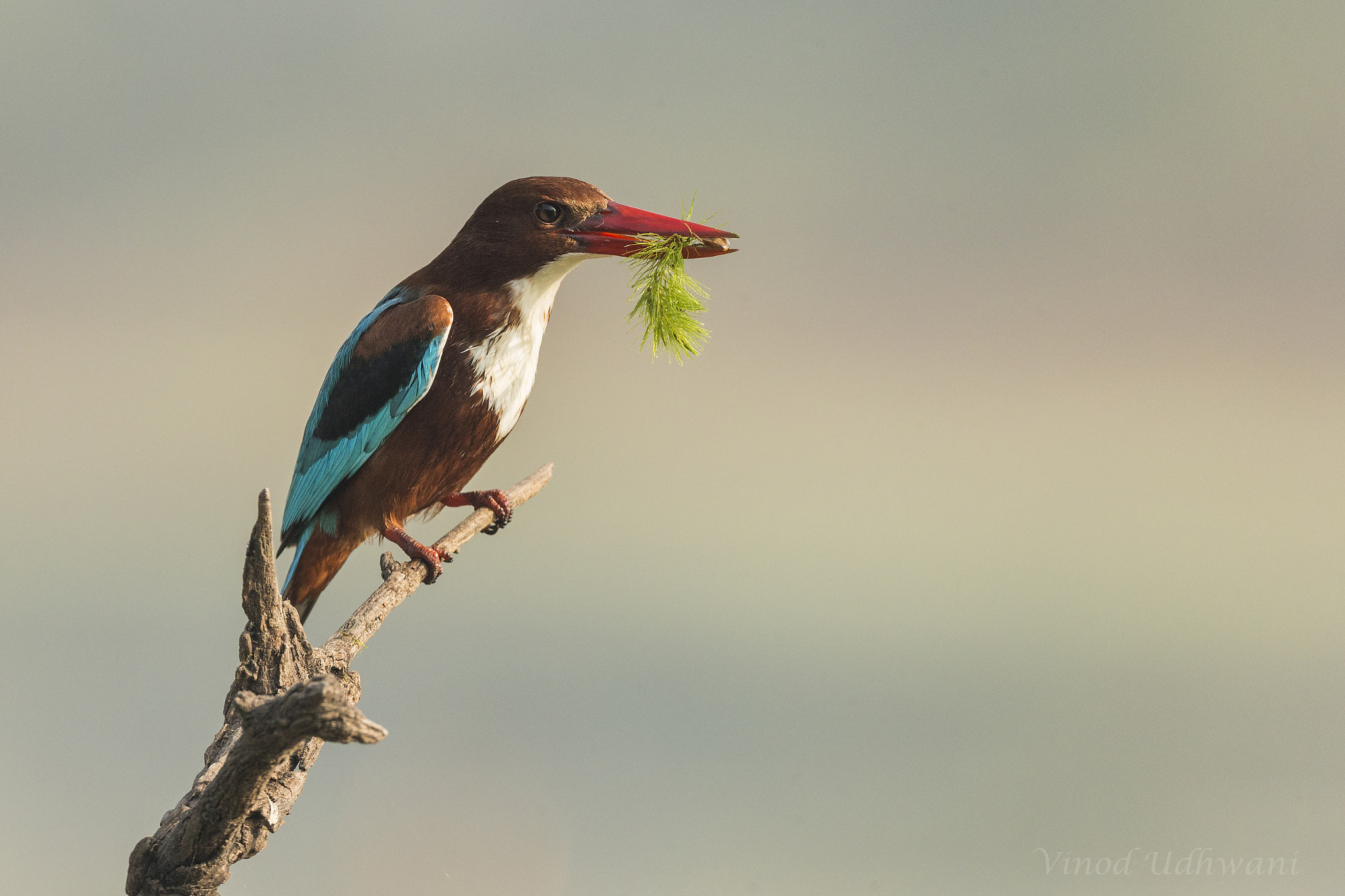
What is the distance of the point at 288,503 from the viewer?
2.68 meters

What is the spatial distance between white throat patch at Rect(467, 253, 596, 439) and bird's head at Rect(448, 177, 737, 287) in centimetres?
3

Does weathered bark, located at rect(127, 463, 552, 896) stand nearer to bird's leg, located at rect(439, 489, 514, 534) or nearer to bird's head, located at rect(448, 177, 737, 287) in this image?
bird's leg, located at rect(439, 489, 514, 534)

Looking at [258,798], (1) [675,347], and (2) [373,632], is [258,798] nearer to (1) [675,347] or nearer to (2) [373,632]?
(2) [373,632]

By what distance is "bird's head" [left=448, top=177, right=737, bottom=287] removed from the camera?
2.45 m

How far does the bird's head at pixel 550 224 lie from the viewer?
2.45 m

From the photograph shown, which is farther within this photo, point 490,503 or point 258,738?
point 490,503

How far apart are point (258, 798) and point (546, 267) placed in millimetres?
1322

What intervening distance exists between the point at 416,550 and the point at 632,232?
90 cm

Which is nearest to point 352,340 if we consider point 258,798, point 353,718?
point 258,798

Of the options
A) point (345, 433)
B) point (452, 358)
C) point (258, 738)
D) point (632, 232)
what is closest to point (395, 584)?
point (345, 433)

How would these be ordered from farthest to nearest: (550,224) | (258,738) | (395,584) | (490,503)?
(490,503) < (550,224) < (395,584) < (258,738)

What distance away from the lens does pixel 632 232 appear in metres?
2.43

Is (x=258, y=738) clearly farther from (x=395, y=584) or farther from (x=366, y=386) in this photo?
(x=366, y=386)

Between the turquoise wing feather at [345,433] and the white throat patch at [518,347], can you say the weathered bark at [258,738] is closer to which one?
the turquoise wing feather at [345,433]
